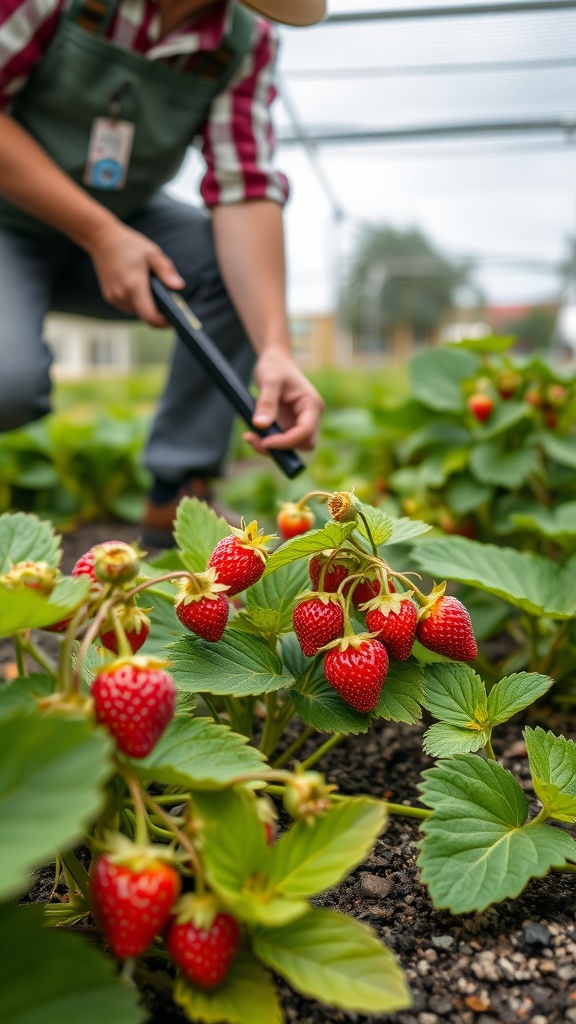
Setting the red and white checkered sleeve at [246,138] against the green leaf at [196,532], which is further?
the red and white checkered sleeve at [246,138]

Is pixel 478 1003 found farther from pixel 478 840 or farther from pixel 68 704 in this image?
pixel 68 704

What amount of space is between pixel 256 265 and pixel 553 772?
1.05 meters

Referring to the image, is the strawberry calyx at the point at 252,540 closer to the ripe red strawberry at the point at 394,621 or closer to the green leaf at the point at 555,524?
the ripe red strawberry at the point at 394,621

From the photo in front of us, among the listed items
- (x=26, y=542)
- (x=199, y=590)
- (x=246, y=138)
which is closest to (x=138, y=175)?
(x=246, y=138)

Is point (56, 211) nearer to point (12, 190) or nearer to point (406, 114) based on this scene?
point (12, 190)

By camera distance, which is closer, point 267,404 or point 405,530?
point 405,530

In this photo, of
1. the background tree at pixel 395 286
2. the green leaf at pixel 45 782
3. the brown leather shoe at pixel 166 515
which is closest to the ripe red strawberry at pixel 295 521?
the green leaf at pixel 45 782

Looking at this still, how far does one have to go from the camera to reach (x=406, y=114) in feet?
17.4

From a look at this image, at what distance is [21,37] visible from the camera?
141 centimetres

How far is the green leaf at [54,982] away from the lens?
44 centimetres

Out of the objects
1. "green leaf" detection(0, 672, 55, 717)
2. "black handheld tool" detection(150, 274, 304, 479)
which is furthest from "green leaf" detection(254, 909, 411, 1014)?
"black handheld tool" detection(150, 274, 304, 479)

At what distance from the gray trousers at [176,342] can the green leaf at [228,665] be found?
0.90 meters

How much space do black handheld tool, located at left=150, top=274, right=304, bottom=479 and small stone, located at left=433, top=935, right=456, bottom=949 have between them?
63 centimetres

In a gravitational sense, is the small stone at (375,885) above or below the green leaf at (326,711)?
below
